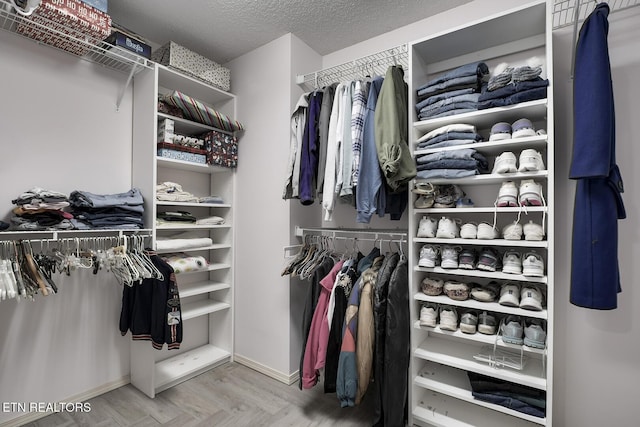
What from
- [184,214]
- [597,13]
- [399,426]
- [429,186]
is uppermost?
[597,13]

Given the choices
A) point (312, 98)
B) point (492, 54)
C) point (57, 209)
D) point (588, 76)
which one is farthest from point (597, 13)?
point (57, 209)

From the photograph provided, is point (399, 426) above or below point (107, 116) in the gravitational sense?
below

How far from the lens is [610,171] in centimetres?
120

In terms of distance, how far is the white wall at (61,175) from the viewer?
170cm

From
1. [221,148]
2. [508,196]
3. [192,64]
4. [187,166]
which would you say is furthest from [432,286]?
[192,64]

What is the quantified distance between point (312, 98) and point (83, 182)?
1578 mm

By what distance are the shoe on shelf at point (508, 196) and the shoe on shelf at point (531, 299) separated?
41 cm

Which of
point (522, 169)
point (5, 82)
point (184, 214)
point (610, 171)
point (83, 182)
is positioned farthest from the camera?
point (184, 214)

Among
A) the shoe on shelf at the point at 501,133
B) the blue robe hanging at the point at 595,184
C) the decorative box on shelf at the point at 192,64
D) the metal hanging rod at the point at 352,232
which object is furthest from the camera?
the decorative box on shelf at the point at 192,64

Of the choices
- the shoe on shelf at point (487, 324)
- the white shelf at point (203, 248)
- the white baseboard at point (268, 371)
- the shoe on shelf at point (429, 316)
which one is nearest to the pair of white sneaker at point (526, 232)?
the shoe on shelf at point (487, 324)

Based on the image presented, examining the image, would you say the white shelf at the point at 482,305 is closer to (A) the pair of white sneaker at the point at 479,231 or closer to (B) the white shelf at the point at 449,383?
(A) the pair of white sneaker at the point at 479,231

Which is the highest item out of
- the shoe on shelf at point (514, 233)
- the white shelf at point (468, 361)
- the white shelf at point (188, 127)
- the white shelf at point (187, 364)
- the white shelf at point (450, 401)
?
the white shelf at point (188, 127)

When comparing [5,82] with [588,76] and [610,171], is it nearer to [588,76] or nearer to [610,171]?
[588,76]

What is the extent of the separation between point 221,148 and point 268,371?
176cm
